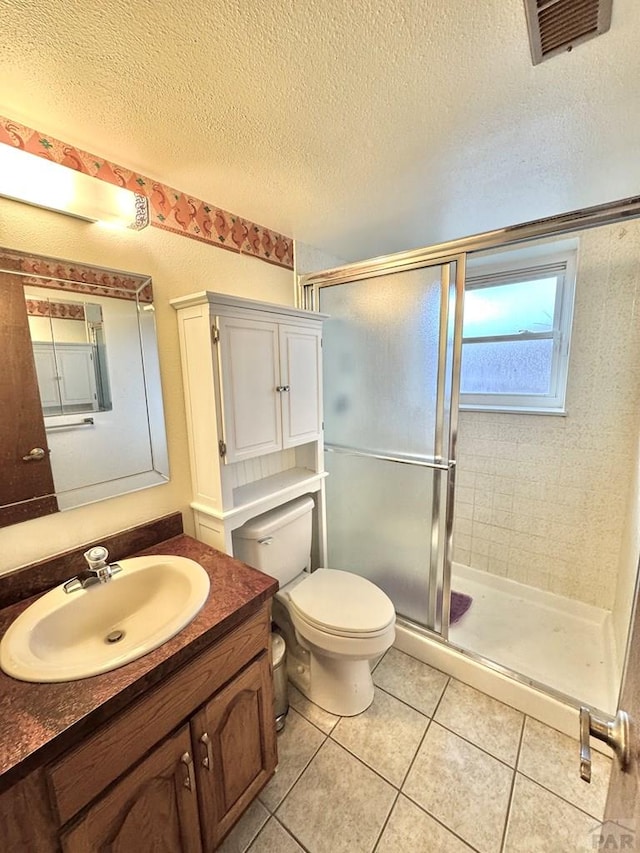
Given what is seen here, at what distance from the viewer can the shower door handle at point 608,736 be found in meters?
0.52

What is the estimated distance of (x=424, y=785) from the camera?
1.20 meters

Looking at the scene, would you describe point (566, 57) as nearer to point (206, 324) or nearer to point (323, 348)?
point (206, 324)

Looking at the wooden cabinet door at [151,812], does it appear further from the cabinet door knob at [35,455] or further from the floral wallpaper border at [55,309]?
the floral wallpaper border at [55,309]

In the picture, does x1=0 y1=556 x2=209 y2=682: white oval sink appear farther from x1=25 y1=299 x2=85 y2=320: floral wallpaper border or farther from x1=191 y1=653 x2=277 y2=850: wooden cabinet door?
x1=25 y1=299 x2=85 y2=320: floral wallpaper border

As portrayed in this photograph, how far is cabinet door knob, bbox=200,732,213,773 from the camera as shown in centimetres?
89

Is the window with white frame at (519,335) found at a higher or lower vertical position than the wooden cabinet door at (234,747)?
higher

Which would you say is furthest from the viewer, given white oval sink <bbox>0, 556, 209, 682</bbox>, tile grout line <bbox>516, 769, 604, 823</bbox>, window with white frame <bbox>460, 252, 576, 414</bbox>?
window with white frame <bbox>460, 252, 576, 414</bbox>

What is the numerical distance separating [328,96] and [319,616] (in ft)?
5.48

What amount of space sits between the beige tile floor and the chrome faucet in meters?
0.91

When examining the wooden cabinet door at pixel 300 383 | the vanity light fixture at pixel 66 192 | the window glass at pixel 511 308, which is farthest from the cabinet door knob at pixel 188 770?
the window glass at pixel 511 308

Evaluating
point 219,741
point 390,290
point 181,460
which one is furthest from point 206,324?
point 219,741

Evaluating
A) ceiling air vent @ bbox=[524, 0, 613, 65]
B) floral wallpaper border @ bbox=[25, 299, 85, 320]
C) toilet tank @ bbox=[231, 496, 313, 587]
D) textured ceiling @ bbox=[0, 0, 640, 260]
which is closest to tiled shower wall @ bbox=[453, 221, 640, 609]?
textured ceiling @ bbox=[0, 0, 640, 260]

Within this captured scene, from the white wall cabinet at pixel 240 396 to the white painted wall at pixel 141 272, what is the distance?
0.05 metres

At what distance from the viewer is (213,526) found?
136 cm
